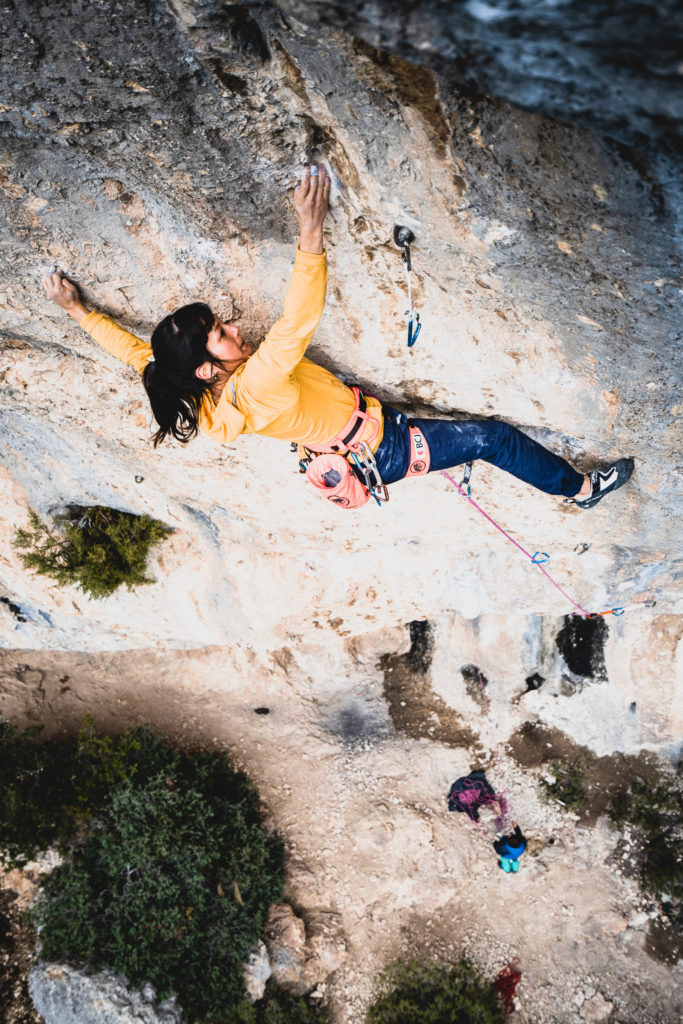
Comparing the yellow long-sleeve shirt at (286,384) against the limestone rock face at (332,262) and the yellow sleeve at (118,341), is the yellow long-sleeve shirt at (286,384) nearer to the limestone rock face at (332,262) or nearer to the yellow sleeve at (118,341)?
the yellow sleeve at (118,341)

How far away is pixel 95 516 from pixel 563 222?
5.26 m

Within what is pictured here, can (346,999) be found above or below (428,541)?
below

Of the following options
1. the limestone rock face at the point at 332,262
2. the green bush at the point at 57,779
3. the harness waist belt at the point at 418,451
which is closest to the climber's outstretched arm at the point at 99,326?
the limestone rock face at the point at 332,262

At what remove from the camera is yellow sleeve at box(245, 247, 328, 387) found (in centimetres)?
249

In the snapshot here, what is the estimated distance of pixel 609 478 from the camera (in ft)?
13.1

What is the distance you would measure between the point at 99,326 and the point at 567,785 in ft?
26.9

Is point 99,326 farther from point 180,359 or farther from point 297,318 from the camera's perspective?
point 297,318

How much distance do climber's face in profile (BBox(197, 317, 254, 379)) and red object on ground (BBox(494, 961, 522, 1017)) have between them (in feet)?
28.2

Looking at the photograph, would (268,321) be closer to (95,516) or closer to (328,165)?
(328,165)

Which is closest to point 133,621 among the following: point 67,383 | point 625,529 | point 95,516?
point 95,516

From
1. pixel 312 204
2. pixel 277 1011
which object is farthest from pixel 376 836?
pixel 312 204

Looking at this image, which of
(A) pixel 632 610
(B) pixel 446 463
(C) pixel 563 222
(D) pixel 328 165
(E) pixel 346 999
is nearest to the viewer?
(C) pixel 563 222

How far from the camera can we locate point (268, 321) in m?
3.45

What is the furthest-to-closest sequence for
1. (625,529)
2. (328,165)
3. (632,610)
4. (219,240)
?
(632,610) < (625,529) < (219,240) < (328,165)
